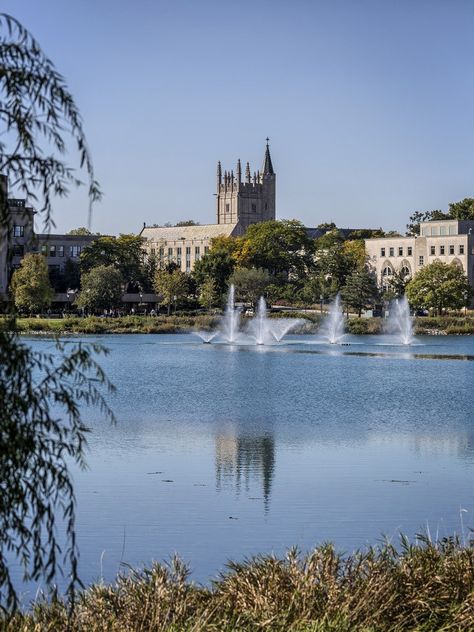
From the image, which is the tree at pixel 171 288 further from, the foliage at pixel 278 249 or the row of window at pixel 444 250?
the row of window at pixel 444 250

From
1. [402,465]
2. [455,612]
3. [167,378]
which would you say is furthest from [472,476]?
[167,378]

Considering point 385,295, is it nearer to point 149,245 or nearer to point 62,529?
point 149,245

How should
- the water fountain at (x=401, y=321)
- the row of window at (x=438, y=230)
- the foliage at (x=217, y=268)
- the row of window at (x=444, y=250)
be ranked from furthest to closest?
the row of window at (x=438, y=230) → the row of window at (x=444, y=250) → the foliage at (x=217, y=268) → the water fountain at (x=401, y=321)

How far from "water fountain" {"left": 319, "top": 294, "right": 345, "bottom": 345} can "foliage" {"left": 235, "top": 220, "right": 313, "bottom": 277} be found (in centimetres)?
1750

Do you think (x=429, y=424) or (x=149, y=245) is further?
(x=149, y=245)

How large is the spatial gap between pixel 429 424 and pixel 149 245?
131 meters

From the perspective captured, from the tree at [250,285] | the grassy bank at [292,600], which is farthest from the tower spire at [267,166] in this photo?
the grassy bank at [292,600]

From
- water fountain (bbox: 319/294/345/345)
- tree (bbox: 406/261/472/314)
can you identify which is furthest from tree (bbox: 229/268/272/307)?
tree (bbox: 406/261/472/314)

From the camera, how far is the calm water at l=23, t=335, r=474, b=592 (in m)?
15.3

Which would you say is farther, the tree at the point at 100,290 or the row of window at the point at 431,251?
the row of window at the point at 431,251

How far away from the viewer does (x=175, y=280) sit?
11056cm

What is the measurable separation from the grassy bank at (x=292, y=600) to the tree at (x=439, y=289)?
91.1m

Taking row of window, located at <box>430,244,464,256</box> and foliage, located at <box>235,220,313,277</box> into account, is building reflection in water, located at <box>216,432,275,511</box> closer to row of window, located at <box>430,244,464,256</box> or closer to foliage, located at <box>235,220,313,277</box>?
foliage, located at <box>235,220,313,277</box>

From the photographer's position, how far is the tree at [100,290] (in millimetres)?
101625
